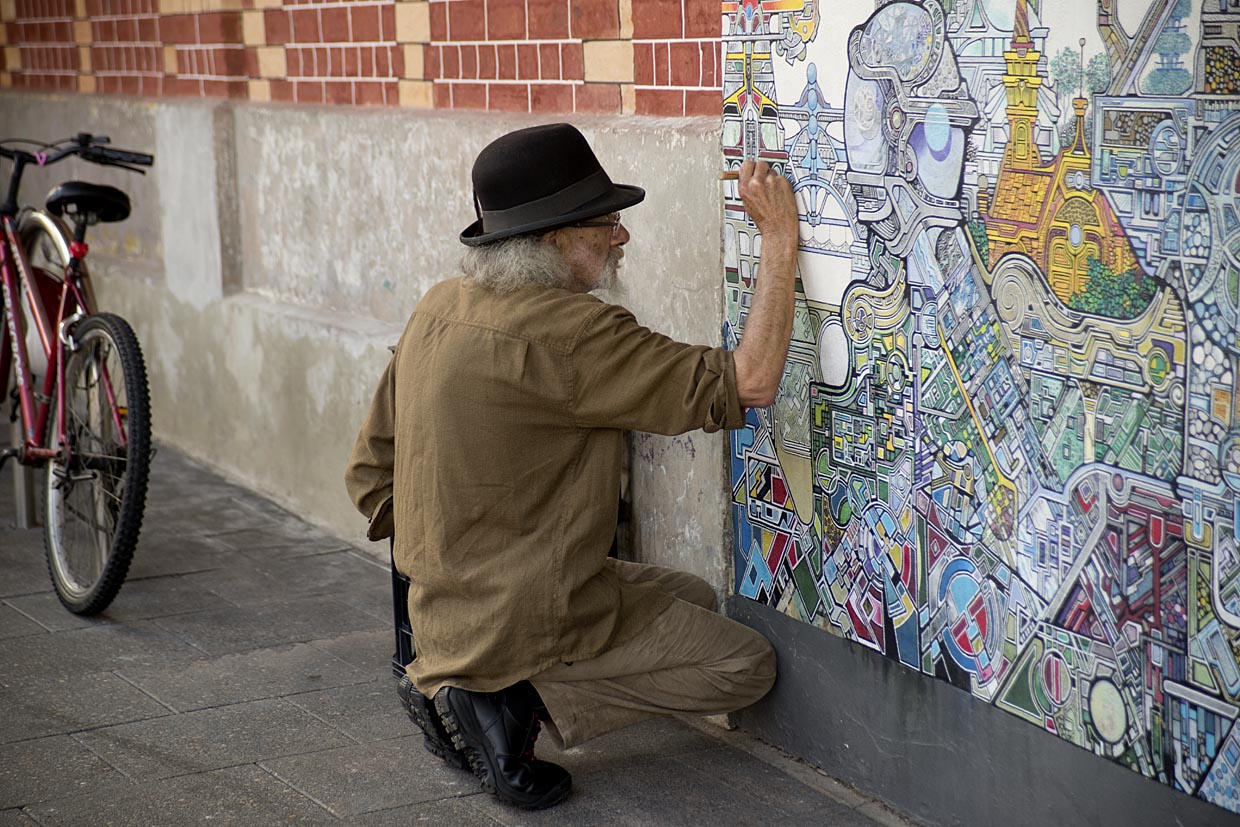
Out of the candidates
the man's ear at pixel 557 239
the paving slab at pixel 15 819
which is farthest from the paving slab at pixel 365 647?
the man's ear at pixel 557 239

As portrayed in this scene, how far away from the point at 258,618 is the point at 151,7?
3787mm

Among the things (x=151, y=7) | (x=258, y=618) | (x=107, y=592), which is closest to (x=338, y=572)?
(x=258, y=618)

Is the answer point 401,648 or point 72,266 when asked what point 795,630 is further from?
point 72,266

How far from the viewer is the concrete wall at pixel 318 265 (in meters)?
4.03

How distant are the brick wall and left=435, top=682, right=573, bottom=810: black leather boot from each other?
1.62 meters

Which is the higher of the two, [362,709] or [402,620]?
[402,620]

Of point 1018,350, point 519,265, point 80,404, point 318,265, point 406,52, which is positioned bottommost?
point 80,404

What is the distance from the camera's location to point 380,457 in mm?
3891

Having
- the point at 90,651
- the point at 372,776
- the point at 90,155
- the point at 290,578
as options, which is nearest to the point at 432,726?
the point at 372,776

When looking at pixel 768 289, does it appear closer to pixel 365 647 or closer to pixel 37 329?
pixel 365 647

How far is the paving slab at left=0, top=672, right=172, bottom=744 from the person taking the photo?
4.01 meters

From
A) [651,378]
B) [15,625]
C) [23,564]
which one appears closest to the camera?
[651,378]

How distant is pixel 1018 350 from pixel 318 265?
3.75 metres

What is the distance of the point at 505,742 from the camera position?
3.52m
